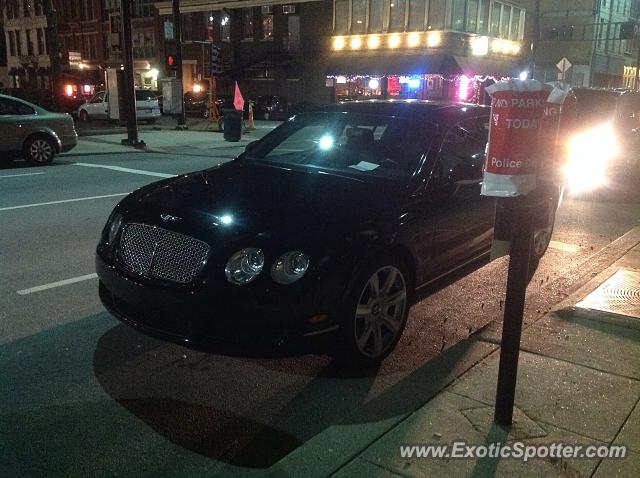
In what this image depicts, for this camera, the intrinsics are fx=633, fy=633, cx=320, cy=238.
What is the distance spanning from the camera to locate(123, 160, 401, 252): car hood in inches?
145

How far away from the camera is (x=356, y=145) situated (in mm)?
5113

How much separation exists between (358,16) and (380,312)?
1571 inches

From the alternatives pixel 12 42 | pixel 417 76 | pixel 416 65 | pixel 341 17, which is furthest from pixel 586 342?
pixel 12 42

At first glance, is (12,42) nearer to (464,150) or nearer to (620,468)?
(464,150)

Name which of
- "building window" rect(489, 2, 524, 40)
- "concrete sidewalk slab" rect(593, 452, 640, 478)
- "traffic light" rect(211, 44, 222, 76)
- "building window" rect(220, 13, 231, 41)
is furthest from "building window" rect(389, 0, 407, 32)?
"concrete sidewalk slab" rect(593, 452, 640, 478)

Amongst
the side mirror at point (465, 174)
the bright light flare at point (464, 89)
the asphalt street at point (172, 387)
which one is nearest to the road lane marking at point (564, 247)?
the asphalt street at point (172, 387)

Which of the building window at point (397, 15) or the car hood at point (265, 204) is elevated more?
the building window at point (397, 15)

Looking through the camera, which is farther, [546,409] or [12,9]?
[12,9]

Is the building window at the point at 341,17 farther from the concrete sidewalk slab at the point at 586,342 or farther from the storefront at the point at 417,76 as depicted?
the concrete sidewalk slab at the point at 586,342

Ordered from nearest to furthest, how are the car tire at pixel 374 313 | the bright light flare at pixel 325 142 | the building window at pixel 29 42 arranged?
the car tire at pixel 374 313
the bright light flare at pixel 325 142
the building window at pixel 29 42

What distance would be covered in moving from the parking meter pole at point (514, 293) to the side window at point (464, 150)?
5.71ft

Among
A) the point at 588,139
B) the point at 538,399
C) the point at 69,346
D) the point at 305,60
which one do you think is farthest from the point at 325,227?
the point at 305,60

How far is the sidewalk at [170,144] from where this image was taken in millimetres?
17188

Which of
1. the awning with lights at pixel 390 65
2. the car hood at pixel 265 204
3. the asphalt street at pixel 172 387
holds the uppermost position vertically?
the awning with lights at pixel 390 65
